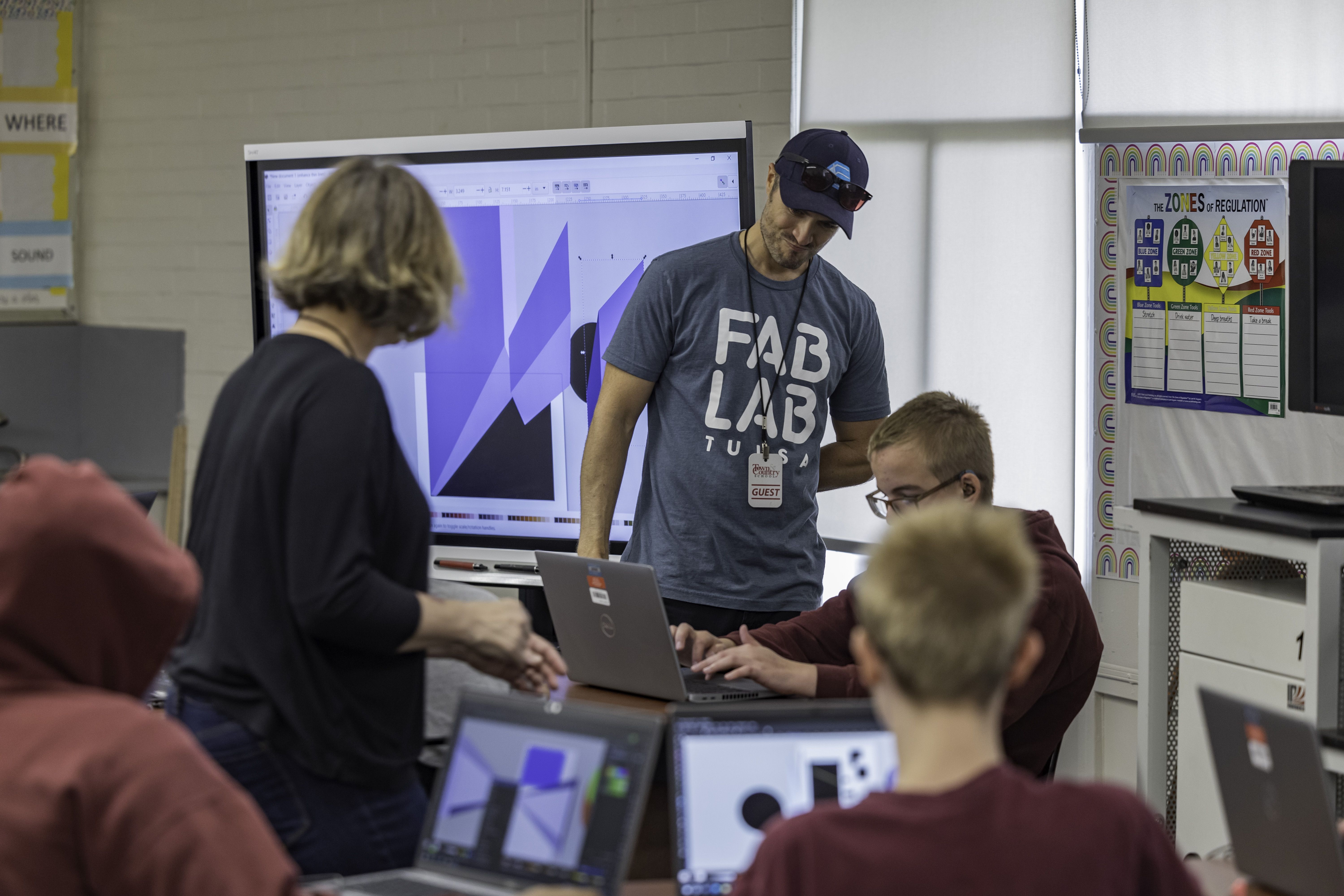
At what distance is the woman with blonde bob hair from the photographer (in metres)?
1.39

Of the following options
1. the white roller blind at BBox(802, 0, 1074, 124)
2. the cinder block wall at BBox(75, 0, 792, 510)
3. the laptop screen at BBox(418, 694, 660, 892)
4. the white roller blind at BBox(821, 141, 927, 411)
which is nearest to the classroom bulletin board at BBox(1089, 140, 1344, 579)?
the white roller blind at BBox(802, 0, 1074, 124)

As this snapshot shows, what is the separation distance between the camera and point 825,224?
2.59 metres

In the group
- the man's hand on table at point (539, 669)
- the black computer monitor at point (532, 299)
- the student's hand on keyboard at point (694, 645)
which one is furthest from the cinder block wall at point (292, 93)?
the man's hand on table at point (539, 669)

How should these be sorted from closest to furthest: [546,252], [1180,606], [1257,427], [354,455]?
[354,455] < [1180,606] < [1257,427] < [546,252]

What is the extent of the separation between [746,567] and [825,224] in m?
0.69

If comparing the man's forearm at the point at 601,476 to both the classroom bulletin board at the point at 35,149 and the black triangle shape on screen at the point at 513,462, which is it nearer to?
the black triangle shape on screen at the point at 513,462

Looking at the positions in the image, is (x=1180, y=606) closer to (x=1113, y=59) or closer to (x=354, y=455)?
(x=354, y=455)

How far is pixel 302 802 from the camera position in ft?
4.71

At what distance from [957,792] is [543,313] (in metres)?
2.47

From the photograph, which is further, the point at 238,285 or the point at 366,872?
the point at 238,285

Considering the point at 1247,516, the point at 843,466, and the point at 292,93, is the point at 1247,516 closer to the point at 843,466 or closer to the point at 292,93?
the point at 843,466

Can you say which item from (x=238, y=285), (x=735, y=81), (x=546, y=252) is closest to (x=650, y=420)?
(x=546, y=252)

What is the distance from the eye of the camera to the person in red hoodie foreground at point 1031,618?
80.0 inches

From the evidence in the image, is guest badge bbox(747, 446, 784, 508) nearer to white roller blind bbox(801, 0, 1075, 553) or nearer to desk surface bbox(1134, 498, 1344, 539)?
desk surface bbox(1134, 498, 1344, 539)
